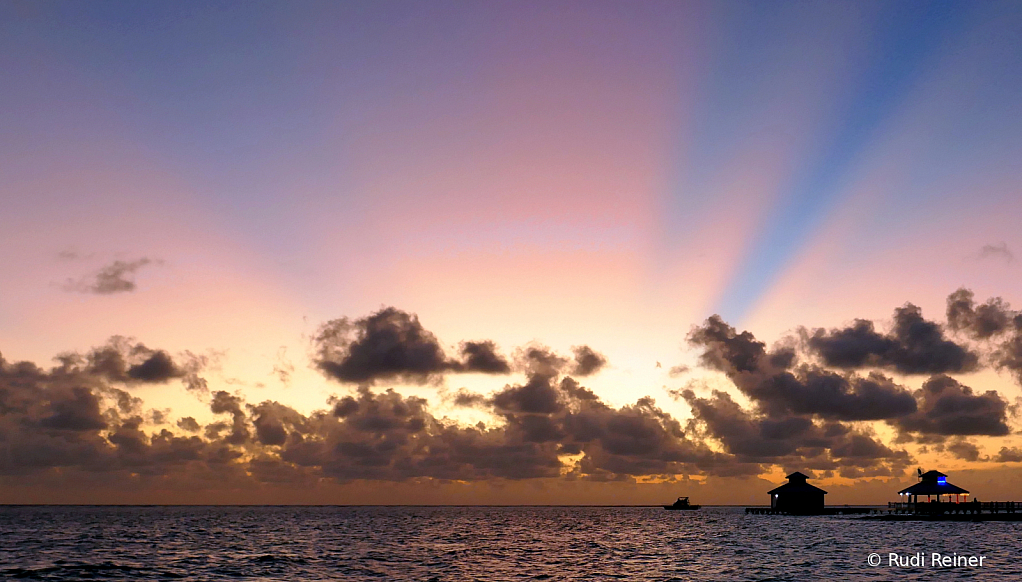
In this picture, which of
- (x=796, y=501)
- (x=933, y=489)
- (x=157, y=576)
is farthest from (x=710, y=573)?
(x=796, y=501)

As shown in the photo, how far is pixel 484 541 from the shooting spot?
9744cm

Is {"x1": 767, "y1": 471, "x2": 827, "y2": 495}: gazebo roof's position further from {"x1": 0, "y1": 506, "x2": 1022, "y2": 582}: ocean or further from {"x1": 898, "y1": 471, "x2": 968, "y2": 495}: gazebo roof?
{"x1": 0, "y1": 506, "x2": 1022, "y2": 582}: ocean

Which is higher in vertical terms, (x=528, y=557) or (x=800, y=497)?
(x=800, y=497)

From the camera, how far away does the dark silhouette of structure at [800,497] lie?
14638cm

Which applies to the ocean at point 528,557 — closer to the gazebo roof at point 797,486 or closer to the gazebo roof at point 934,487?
the gazebo roof at point 934,487

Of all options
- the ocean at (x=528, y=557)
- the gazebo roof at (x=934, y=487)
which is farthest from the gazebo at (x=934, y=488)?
the ocean at (x=528, y=557)

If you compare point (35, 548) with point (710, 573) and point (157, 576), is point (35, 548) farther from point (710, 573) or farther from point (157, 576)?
point (710, 573)

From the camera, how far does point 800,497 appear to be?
5792 inches

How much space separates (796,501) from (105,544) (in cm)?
12063

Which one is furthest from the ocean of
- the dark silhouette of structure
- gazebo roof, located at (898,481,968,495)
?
the dark silhouette of structure

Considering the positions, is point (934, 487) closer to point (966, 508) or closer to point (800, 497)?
point (966, 508)

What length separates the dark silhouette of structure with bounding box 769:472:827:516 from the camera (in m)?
146

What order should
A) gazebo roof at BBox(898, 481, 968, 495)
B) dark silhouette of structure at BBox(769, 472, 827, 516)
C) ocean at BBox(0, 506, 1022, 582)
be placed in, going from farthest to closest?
1. dark silhouette of structure at BBox(769, 472, 827, 516)
2. gazebo roof at BBox(898, 481, 968, 495)
3. ocean at BBox(0, 506, 1022, 582)

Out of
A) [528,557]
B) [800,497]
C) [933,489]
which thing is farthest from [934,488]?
[528,557]
